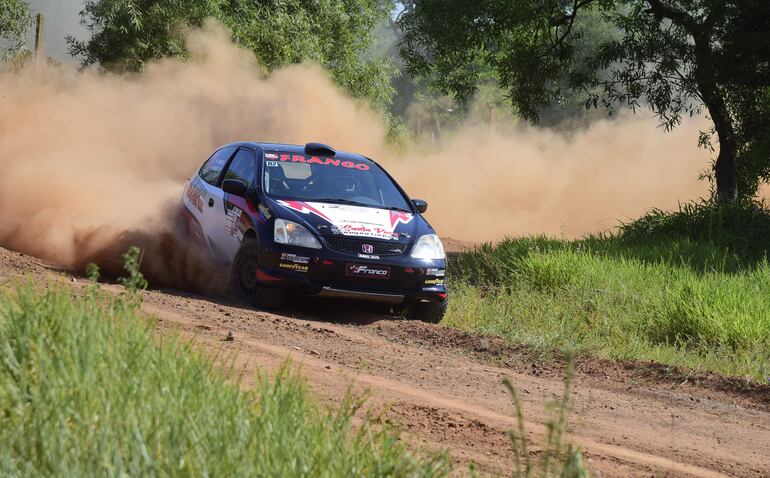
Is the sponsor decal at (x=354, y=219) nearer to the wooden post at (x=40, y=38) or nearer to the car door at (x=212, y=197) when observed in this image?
Result: the car door at (x=212, y=197)

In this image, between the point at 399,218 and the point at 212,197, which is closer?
the point at 399,218

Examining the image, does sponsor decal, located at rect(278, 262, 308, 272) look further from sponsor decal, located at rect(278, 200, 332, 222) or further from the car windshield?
the car windshield

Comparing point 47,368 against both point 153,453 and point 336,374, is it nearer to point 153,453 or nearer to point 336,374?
point 153,453

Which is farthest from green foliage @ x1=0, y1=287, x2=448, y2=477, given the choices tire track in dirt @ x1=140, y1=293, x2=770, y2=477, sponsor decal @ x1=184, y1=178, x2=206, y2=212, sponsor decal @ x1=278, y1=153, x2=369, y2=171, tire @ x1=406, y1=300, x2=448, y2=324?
sponsor decal @ x1=184, y1=178, x2=206, y2=212

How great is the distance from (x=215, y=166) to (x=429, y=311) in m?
3.20

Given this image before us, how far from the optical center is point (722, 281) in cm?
1236

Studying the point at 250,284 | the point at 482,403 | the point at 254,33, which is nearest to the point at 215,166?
the point at 250,284

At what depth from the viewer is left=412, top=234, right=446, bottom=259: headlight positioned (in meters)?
10.7

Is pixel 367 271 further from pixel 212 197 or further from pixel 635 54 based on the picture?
pixel 635 54

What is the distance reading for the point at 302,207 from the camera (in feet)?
34.9

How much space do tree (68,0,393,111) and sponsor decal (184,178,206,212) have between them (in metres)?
13.3

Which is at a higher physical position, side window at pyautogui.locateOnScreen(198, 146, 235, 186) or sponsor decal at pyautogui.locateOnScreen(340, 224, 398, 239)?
side window at pyautogui.locateOnScreen(198, 146, 235, 186)

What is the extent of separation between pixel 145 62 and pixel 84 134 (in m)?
7.21

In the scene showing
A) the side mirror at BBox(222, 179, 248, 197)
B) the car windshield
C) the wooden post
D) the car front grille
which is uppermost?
the wooden post
